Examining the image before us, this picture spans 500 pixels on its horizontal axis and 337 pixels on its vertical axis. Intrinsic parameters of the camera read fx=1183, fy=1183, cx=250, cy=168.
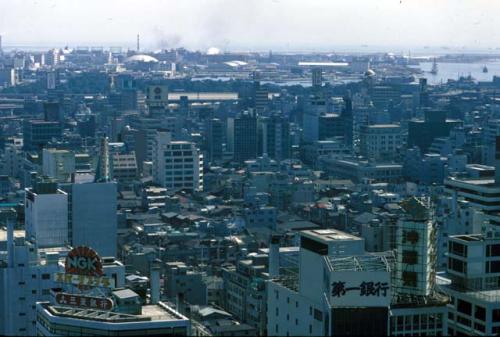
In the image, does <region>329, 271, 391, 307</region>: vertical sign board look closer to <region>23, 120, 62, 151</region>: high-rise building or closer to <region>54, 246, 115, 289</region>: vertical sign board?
<region>54, 246, 115, 289</region>: vertical sign board

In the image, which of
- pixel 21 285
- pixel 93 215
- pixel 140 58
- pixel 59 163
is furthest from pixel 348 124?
pixel 140 58

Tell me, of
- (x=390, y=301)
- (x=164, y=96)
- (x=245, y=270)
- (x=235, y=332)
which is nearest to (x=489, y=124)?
(x=164, y=96)

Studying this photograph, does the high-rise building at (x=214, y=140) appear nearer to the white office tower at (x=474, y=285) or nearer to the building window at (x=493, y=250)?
the white office tower at (x=474, y=285)

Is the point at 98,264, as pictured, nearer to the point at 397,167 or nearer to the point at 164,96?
the point at 397,167

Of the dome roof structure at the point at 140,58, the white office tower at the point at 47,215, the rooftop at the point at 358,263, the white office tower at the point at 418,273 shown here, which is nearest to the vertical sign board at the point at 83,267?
the rooftop at the point at 358,263

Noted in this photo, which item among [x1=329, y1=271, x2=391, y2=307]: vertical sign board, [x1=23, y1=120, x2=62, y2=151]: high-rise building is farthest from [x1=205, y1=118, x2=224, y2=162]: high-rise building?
[x1=329, y1=271, x2=391, y2=307]: vertical sign board

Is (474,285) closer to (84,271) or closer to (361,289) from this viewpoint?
(361,289)
